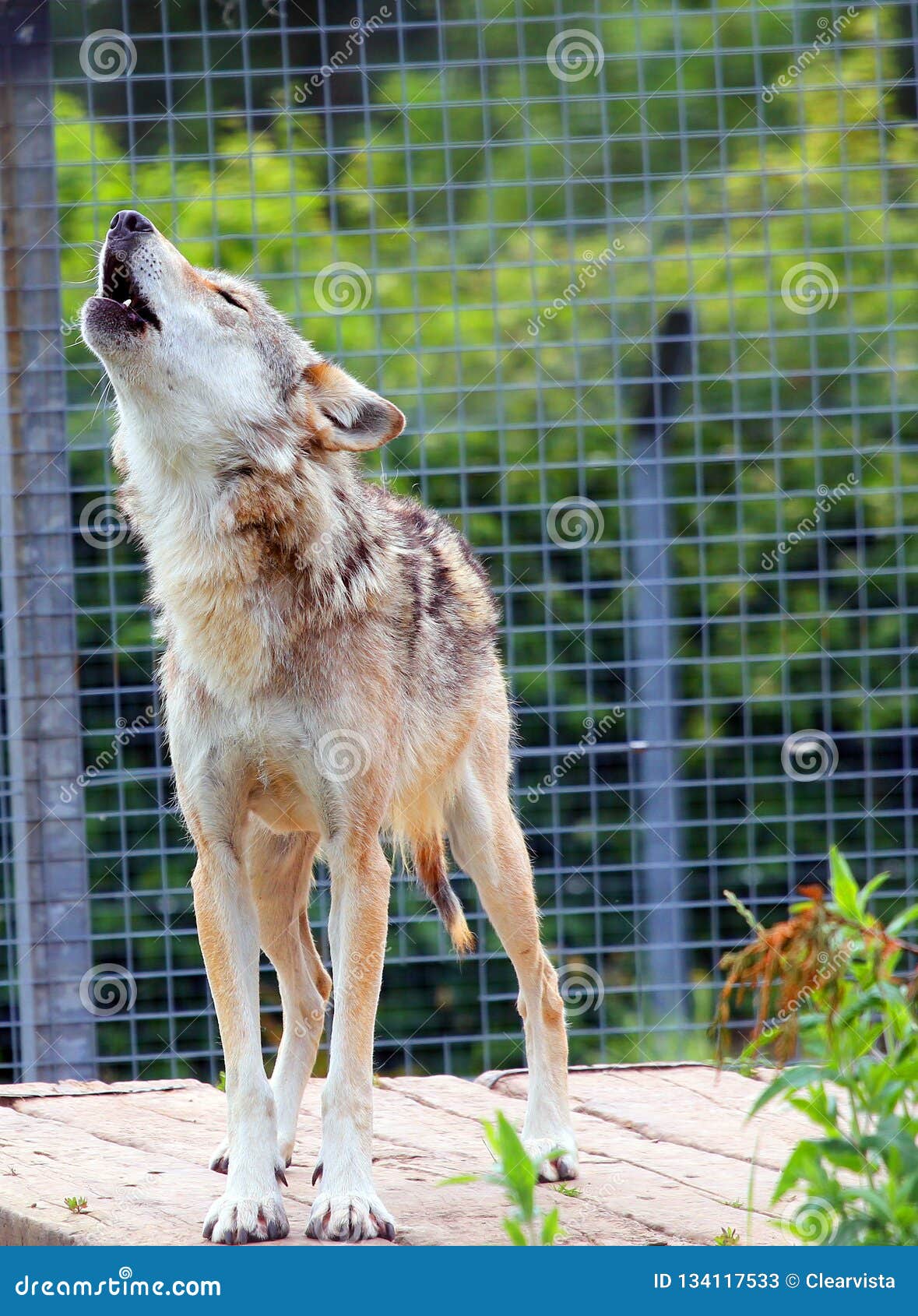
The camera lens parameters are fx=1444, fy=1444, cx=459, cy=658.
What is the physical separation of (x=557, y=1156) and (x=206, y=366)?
224 centimetres

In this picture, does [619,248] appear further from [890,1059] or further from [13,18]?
[890,1059]

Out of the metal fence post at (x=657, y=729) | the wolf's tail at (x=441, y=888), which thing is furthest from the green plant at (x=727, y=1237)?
the metal fence post at (x=657, y=729)

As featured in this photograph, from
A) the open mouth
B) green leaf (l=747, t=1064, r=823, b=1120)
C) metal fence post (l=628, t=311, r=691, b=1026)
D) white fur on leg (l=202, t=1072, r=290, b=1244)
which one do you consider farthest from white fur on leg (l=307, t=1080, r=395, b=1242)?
metal fence post (l=628, t=311, r=691, b=1026)

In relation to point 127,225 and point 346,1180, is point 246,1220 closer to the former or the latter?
point 346,1180

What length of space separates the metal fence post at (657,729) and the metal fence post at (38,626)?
85.5 inches

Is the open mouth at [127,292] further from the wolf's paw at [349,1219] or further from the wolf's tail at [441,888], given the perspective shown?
the wolf's paw at [349,1219]

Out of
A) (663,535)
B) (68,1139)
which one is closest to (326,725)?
(68,1139)

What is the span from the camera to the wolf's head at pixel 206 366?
3.44 meters

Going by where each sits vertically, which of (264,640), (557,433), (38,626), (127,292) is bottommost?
(264,640)

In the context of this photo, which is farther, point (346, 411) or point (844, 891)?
point (346, 411)

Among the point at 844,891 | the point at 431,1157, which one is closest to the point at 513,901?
the point at 431,1157

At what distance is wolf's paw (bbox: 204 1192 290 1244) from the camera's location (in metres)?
3.22

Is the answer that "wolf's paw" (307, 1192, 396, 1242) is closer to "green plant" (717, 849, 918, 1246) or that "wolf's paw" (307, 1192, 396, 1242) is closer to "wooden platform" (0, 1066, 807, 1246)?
"wooden platform" (0, 1066, 807, 1246)

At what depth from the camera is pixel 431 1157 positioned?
419 centimetres
